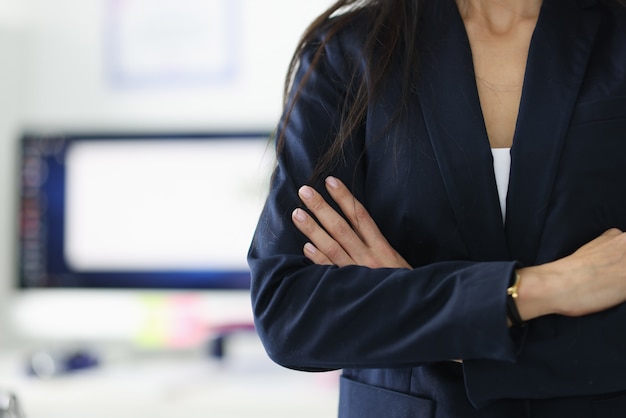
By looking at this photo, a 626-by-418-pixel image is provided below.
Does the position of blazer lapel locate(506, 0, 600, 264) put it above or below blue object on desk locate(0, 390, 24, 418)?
above

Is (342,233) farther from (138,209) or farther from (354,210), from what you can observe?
(138,209)

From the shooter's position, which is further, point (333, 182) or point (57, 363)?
point (57, 363)

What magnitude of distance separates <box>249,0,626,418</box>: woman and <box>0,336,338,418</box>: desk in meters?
0.91

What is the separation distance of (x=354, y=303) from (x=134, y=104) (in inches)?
71.3

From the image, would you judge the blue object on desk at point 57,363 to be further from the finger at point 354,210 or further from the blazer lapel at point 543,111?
the blazer lapel at point 543,111

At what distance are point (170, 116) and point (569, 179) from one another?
5.79 ft

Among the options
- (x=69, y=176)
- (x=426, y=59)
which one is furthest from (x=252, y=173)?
(x=426, y=59)

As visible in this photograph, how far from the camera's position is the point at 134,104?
2.63 meters

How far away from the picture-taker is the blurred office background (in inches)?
98.7

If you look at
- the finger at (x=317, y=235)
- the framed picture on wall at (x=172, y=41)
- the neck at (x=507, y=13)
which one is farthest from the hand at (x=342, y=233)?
the framed picture on wall at (x=172, y=41)

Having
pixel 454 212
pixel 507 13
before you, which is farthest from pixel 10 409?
pixel 507 13

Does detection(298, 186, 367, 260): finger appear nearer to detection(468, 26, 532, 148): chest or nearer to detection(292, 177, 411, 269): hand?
detection(292, 177, 411, 269): hand

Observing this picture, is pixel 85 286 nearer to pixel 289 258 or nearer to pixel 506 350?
pixel 289 258

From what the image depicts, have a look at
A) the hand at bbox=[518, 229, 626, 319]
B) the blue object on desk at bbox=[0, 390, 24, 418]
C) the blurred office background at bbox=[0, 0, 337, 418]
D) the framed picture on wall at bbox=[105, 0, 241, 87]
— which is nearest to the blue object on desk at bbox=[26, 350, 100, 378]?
the blurred office background at bbox=[0, 0, 337, 418]
